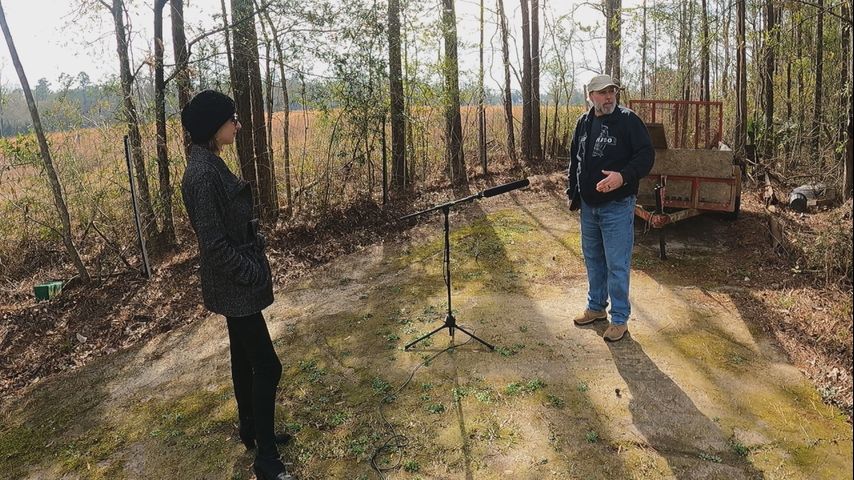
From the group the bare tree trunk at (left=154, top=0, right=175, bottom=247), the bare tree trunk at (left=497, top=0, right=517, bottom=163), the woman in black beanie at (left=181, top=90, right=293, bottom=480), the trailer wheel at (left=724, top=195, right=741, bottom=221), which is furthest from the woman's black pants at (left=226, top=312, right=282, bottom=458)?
the bare tree trunk at (left=497, top=0, right=517, bottom=163)

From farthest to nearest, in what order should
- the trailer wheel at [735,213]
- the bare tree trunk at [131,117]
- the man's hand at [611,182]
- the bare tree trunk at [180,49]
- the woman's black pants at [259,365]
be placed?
the bare tree trunk at [180,49] < the bare tree trunk at [131,117] < the trailer wheel at [735,213] < the man's hand at [611,182] < the woman's black pants at [259,365]

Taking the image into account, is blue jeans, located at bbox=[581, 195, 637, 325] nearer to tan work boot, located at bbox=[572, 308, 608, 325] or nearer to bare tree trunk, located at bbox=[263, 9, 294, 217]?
tan work boot, located at bbox=[572, 308, 608, 325]

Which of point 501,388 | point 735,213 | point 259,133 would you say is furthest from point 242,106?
point 735,213

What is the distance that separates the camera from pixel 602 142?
3.39 meters

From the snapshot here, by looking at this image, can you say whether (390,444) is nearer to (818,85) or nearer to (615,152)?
(615,152)

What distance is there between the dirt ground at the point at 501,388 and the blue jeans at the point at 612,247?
→ 31 cm

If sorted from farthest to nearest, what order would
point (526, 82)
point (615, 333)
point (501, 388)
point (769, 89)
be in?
point (526, 82)
point (769, 89)
point (615, 333)
point (501, 388)

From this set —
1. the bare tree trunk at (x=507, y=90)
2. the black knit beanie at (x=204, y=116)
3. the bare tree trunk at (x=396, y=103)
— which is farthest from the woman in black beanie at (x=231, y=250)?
the bare tree trunk at (x=507, y=90)

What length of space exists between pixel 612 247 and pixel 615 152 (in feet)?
2.03

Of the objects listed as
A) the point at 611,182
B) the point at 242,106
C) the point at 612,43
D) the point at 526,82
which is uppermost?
the point at 612,43

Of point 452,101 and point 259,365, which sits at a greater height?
point 452,101

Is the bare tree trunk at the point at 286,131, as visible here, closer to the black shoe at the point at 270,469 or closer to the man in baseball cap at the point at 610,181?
the man in baseball cap at the point at 610,181

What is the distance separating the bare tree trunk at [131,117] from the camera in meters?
6.23

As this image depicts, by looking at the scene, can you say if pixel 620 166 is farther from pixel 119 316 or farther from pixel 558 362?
pixel 119 316
